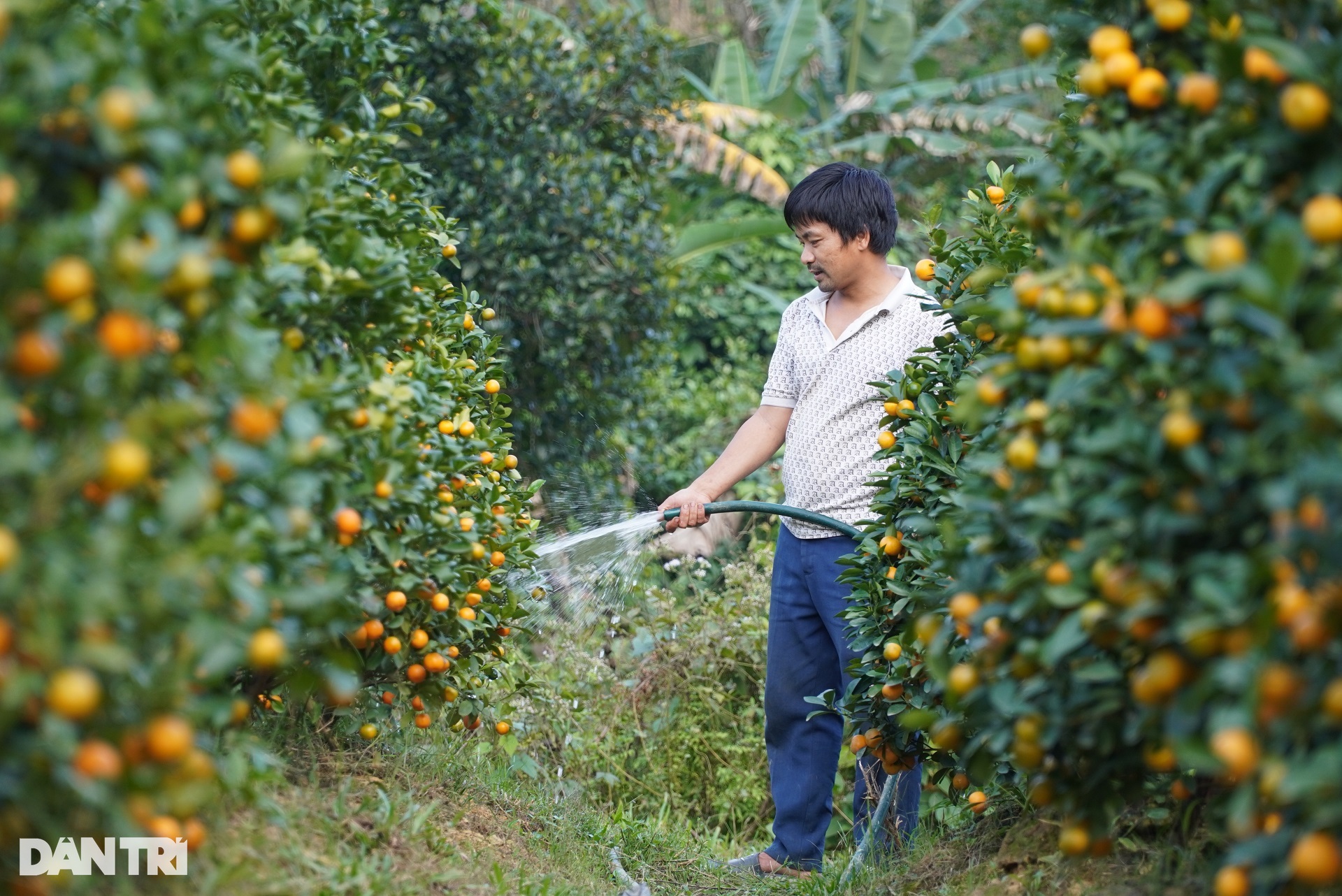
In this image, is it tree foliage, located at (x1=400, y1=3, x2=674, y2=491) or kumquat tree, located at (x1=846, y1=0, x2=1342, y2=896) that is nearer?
kumquat tree, located at (x1=846, y1=0, x2=1342, y2=896)

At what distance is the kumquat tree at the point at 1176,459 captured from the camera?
1.48 metres

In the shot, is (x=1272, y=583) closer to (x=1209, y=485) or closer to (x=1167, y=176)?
(x=1209, y=485)

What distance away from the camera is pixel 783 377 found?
13.5ft

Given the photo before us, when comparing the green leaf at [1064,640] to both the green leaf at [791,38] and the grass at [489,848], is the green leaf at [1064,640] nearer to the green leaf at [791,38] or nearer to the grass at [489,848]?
the grass at [489,848]

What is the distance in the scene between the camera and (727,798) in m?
4.66

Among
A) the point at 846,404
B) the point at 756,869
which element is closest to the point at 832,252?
the point at 846,404

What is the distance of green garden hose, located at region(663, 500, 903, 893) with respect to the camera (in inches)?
134

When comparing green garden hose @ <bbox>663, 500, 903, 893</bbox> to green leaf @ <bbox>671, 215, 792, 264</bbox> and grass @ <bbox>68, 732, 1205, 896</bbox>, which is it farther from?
green leaf @ <bbox>671, 215, 792, 264</bbox>

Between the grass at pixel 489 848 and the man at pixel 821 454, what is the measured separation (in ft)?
1.09

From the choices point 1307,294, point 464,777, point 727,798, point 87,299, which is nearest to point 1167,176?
point 1307,294

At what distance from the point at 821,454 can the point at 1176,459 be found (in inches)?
84.6

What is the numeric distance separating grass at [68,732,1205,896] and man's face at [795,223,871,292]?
69.7 inches

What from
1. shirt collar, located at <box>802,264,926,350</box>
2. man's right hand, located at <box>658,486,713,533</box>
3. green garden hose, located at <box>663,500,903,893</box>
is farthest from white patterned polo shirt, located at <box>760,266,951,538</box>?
man's right hand, located at <box>658,486,713,533</box>

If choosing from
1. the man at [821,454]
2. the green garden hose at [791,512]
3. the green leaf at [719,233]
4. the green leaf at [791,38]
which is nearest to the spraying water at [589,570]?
the green garden hose at [791,512]
